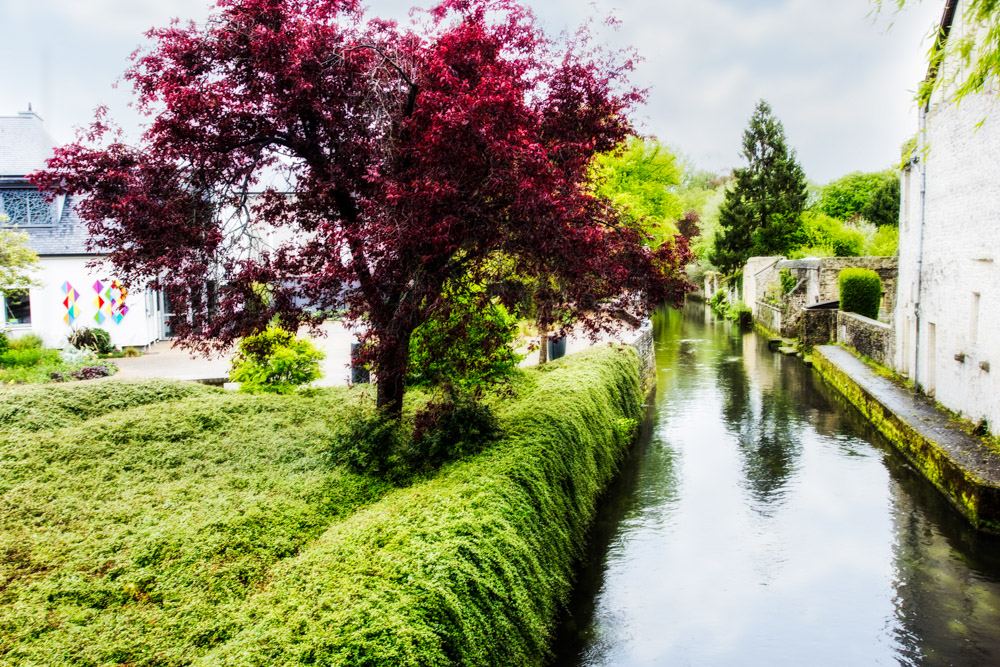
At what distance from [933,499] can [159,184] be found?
38.5ft

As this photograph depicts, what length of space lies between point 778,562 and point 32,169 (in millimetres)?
23797

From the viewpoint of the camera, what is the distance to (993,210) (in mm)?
11961

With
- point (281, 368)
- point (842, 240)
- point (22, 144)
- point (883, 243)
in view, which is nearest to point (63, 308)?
point (22, 144)

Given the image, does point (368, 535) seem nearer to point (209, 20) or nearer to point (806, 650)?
point (806, 650)

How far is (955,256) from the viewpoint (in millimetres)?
13930

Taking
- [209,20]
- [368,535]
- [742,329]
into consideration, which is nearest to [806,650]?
[368,535]

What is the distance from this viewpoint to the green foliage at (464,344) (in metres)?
7.79

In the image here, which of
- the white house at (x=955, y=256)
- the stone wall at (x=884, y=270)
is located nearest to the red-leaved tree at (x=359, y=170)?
the white house at (x=955, y=256)

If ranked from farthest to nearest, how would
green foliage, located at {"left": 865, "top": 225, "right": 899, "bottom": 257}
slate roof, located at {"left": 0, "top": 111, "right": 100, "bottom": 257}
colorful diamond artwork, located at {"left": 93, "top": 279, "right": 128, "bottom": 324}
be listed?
1. green foliage, located at {"left": 865, "top": 225, "right": 899, "bottom": 257}
2. colorful diamond artwork, located at {"left": 93, "top": 279, "right": 128, "bottom": 324}
3. slate roof, located at {"left": 0, "top": 111, "right": 100, "bottom": 257}

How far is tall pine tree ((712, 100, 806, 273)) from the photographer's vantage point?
48.2 m

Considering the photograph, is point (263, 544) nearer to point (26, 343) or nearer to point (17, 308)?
point (26, 343)

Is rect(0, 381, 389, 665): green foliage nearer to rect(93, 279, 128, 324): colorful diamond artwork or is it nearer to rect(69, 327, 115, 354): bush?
rect(69, 327, 115, 354): bush

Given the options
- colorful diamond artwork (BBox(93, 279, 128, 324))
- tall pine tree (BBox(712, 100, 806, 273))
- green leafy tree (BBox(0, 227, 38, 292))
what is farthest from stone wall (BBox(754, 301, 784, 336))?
green leafy tree (BBox(0, 227, 38, 292))

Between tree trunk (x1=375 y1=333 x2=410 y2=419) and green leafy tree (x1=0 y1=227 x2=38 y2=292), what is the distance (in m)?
13.8
